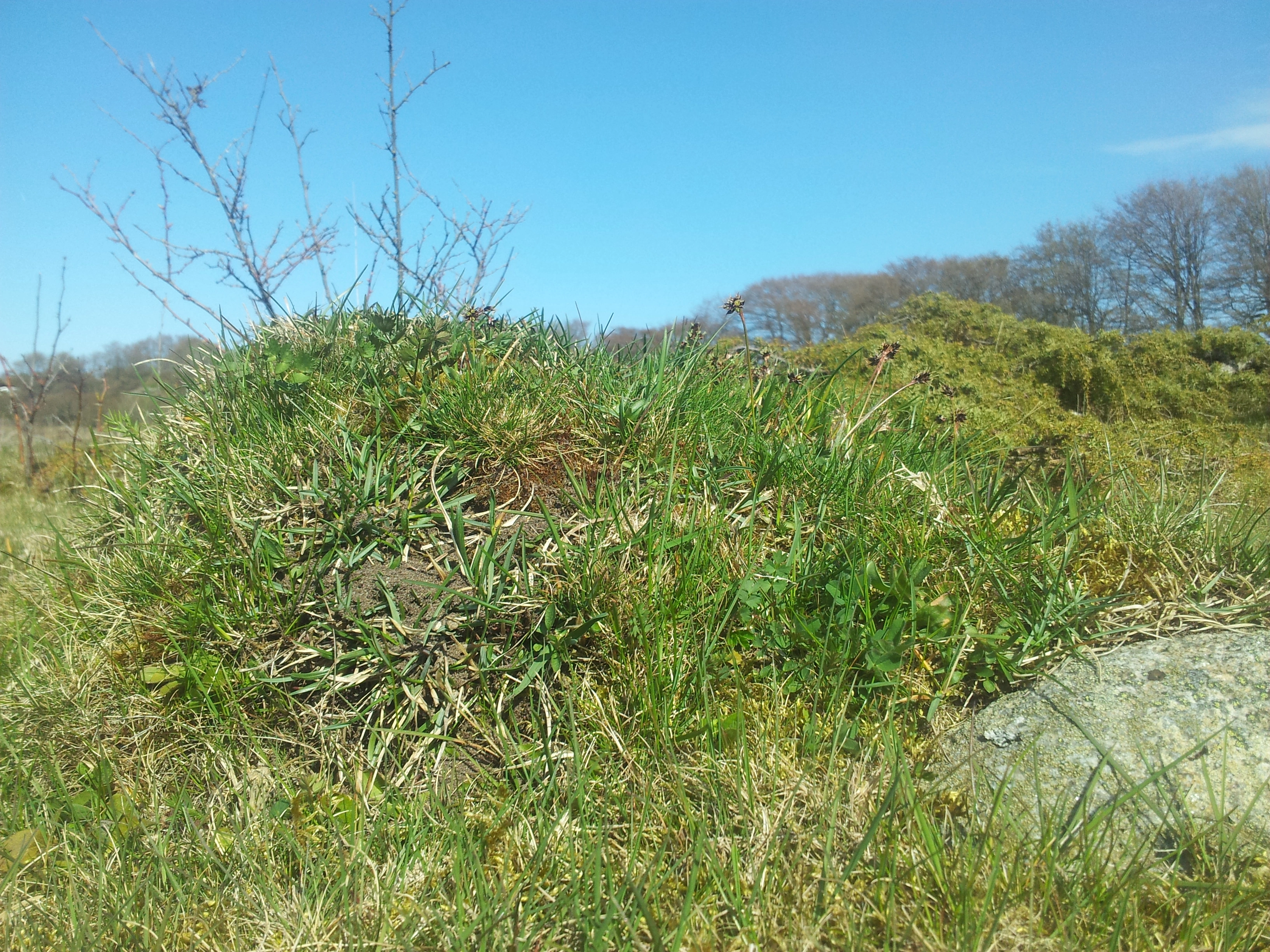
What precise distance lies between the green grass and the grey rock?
0.09m

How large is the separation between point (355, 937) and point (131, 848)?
840 mm

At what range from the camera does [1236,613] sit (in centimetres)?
226

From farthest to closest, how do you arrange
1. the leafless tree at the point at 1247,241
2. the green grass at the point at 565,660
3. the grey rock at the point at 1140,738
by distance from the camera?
the leafless tree at the point at 1247,241
the grey rock at the point at 1140,738
the green grass at the point at 565,660

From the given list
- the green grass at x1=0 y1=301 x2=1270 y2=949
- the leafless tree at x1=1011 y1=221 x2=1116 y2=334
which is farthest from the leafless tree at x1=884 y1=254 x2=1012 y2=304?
the green grass at x1=0 y1=301 x2=1270 y2=949

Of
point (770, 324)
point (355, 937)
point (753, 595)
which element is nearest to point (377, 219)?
point (770, 324)

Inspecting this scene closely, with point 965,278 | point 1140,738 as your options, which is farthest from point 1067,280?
point 1140,738

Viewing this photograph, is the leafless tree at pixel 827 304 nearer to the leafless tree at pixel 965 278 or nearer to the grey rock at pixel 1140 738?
the leafless tree at pixel 965 278

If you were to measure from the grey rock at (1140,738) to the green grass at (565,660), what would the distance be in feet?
0.31

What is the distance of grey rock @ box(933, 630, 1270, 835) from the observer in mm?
1736

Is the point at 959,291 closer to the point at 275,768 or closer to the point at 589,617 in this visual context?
the point at 589,617

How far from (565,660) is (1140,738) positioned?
1510 mm

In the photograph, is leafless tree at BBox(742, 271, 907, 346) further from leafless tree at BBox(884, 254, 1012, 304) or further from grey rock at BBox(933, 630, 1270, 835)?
grey rock at BBox(933, 630, 1270, 835)

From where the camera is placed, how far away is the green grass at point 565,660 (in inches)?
62.7

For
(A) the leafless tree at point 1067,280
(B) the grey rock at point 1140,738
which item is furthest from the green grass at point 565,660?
(A) the leafless tree at point 1067,280
